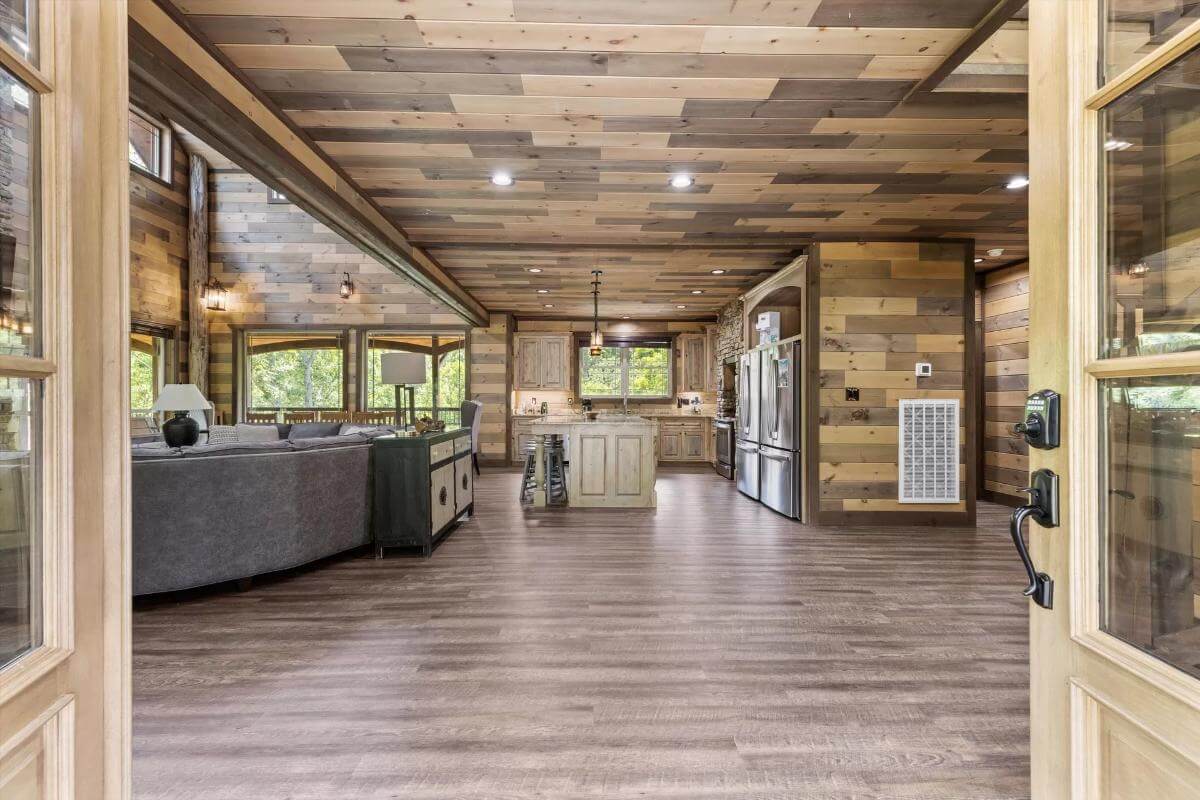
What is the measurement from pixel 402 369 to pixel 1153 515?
14.6 ft

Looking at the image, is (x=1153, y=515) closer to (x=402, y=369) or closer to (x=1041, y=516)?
(x=1041, y=516)

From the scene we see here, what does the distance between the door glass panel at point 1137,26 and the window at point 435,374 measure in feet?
28.8

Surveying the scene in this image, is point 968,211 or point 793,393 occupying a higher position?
point 968,211

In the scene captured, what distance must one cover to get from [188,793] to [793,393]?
4.77 meters

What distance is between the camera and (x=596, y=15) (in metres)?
2.17

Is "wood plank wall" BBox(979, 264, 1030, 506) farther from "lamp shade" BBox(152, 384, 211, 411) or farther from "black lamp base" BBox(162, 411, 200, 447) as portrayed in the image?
"lamp shade" BBox(152, 384, 211, 411)

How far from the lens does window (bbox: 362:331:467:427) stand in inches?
360

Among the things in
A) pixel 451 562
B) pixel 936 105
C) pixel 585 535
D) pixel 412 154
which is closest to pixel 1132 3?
pixel 936 105

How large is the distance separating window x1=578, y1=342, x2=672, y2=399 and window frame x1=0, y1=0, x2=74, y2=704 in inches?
351

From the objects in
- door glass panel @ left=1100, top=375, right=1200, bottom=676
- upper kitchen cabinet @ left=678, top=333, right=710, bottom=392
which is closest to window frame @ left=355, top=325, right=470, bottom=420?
upper kitchen cabinet @ left=678, top=333, right=710, bottom=392

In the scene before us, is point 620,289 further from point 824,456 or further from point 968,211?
point 968,211

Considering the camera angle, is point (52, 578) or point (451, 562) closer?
point (52, 578)

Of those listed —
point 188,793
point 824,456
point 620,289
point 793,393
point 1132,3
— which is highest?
point 620,289

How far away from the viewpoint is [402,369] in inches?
180
